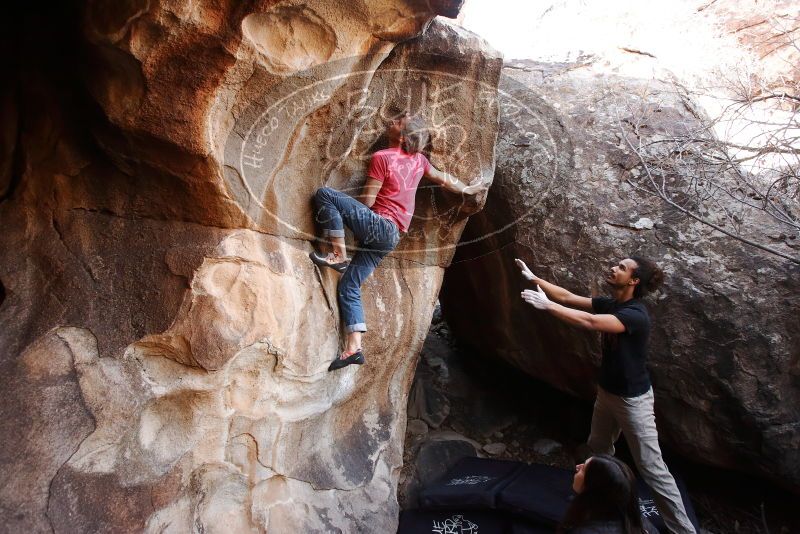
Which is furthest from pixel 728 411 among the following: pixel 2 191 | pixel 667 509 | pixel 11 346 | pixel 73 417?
pixel 2 191

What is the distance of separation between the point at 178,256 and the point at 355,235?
90 centimetres

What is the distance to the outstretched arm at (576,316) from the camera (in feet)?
9.05

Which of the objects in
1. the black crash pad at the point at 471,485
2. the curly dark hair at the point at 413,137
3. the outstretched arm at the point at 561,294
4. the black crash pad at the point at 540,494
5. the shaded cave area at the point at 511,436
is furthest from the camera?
the shaded cave area at the point at 511,436

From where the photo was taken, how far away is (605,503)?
2.01 metres

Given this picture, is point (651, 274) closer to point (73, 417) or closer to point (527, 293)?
point (527, 293)

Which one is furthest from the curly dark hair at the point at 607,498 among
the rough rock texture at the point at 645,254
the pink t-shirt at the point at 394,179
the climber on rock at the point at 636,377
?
the rough rock texture at the point at 645,254

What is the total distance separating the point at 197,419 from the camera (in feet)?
8.49

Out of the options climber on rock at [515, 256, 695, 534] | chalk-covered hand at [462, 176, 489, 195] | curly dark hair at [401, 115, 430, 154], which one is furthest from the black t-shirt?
curly dark hair at [401, 115, 430, 154]

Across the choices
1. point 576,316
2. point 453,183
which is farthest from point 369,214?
point 576,316

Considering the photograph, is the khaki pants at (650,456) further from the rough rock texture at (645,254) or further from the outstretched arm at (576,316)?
the rough rock texture at (645,254)

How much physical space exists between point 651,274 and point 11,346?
276 centimetres

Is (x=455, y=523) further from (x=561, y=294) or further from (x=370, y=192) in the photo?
(x=370, y=192)

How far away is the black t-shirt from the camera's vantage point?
9.35ft

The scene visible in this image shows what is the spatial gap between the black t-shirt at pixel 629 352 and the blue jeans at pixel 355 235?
1183 mm
